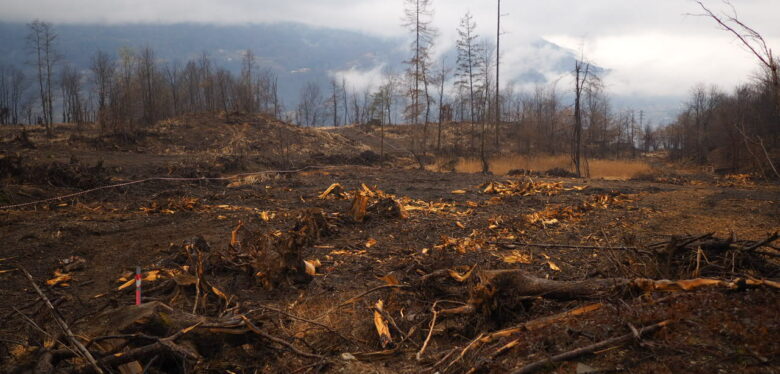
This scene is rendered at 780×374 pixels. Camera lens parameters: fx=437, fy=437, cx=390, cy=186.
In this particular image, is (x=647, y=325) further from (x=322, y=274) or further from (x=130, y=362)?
(x=322, y=274)

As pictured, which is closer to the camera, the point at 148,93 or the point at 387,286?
the point at 387,286

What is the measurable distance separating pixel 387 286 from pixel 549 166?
20.9 m

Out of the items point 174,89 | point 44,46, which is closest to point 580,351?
point 44,46

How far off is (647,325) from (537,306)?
0.93 m

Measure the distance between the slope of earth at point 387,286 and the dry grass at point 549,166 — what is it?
10114mm

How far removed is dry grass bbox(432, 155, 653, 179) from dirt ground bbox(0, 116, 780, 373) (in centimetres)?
928

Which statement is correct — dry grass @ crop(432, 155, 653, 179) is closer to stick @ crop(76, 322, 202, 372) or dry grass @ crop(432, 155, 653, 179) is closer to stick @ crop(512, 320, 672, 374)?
stick @ crop(512, 320, 672, 374)

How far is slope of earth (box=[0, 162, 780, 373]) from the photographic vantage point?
2338 mm

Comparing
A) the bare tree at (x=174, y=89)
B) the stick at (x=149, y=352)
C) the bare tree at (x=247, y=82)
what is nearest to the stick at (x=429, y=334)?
the stick at (x=149, y=352)

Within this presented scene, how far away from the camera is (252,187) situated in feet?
39.8

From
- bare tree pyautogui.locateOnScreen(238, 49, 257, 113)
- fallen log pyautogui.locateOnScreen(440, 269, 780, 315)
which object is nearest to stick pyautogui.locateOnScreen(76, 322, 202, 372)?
fallen log pyautogui.locateOnScreen(440, 269, 780, 315)

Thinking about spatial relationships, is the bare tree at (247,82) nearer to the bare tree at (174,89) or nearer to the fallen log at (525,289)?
the bare tree at (174,89)

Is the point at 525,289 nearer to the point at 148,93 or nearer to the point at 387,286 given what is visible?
the point at 387,286

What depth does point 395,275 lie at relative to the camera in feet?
15.5
